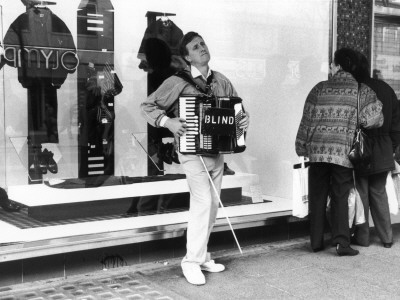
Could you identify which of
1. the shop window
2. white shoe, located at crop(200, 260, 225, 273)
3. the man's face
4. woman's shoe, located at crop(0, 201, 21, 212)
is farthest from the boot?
the shop window

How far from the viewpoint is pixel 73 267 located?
4715 mm

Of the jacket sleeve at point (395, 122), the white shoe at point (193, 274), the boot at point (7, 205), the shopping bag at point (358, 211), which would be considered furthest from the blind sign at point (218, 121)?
the boot at point (7, 205)

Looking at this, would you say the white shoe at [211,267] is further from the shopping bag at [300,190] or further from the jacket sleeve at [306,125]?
the jacket sleeve at [306,125]

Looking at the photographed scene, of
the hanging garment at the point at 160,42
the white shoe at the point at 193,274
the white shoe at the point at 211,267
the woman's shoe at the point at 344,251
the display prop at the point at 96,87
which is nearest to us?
the white shoe at the point at 193,274

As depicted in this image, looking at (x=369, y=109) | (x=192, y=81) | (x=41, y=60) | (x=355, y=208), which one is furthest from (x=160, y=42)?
(x=355, y=208)

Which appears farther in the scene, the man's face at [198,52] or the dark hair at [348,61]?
the dark hair at [348,61]

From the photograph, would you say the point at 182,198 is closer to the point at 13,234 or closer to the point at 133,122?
the point at 133,122

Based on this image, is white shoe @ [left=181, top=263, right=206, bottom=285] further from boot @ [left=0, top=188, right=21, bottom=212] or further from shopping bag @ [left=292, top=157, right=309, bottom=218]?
boot @ [left=0, top=188, right=21, bottom=212]

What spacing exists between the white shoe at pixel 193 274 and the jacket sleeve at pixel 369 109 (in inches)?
75.5

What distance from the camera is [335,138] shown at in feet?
17.2

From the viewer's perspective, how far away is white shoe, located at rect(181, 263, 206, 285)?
4492 millimetres

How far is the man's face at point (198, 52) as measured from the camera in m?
4.60

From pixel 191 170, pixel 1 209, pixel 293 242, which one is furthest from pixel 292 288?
pixel 1 209

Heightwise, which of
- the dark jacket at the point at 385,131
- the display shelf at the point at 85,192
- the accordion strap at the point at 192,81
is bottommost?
the display shelf at the point at 85,192
